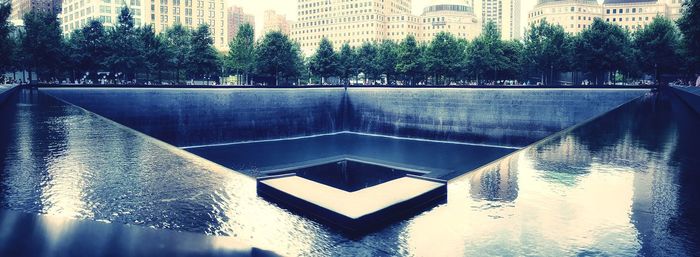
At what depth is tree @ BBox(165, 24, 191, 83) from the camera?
162 feet

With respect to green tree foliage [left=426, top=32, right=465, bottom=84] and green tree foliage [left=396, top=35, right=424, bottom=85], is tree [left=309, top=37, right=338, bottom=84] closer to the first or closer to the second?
green tree foliage [left=396, top=35, right=424, bottom=85]

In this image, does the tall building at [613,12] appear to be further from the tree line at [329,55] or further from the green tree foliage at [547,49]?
the green tree foliage at [547,49]

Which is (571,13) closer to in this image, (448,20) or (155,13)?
(448,20)

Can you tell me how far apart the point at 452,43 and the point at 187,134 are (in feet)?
120

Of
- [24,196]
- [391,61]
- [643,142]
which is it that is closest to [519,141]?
[643,142]

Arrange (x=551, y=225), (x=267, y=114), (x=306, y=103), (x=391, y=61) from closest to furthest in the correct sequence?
(x=551, y=225) → (x=267, y=114) → (x=306, y=103) → (x=391, y=61)

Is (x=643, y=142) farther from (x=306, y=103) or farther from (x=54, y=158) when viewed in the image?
(x=306, y=103)

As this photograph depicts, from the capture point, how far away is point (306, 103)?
117 ft

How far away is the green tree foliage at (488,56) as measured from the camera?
51094 millimetres

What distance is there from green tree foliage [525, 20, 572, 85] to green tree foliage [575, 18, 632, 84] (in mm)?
2220

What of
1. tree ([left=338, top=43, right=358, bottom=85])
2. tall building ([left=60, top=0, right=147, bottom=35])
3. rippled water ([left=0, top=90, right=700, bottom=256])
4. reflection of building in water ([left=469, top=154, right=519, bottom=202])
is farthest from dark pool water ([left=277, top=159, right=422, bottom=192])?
tall building ([left=60, top=0, right=147, bottom=35])

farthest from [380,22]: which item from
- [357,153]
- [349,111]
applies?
[357,153]

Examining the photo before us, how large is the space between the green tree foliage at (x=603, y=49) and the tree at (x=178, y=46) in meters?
39.9

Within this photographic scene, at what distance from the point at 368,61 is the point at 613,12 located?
86016 millimetres
